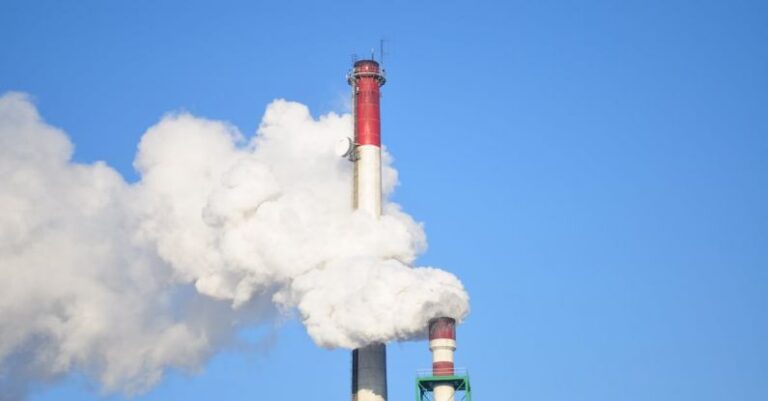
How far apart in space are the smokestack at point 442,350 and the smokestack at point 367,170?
876cm

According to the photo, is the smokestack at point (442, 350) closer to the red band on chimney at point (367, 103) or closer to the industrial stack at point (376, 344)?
the industrial stack at point (376, 344)

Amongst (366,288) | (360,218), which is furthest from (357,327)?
(360,218)

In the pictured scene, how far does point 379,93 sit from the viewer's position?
139 meters

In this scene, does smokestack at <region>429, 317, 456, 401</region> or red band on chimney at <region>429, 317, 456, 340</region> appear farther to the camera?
red band on chimney at <region>429, 317, 456, 340</region>

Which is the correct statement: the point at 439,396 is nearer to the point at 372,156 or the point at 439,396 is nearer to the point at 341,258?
the point at 341,258

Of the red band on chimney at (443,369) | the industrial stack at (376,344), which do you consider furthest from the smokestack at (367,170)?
the red band on chimney at (443,369)

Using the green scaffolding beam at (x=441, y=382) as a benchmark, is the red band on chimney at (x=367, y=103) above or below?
above

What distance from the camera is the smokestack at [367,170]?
5032 inches

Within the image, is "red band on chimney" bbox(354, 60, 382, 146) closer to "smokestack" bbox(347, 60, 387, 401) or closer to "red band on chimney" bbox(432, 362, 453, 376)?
"smokestack" bbox(347, 60, 387, 401)

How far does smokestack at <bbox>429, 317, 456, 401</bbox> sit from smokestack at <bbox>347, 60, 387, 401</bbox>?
876 cm

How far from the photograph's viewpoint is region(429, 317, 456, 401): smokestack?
119438 millimetres

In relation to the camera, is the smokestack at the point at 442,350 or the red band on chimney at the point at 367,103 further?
the red band on chimney at the point at 367,103

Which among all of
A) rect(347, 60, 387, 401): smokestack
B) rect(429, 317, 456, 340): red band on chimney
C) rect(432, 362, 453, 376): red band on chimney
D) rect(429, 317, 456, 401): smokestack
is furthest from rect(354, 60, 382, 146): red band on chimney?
rect(432, 362, 453, 376): red band on chimney

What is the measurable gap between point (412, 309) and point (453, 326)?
12.3 ft
